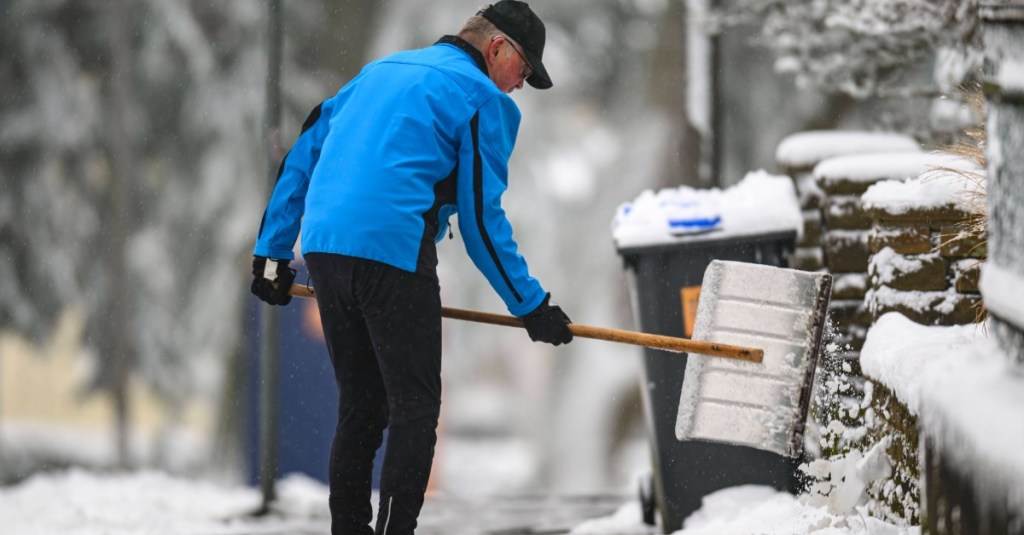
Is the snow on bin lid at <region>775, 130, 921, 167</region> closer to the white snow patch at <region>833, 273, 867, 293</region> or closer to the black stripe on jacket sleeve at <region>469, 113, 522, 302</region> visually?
the white snow patch at <region>833, 273, 867, 293</region>

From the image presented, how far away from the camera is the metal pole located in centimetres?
675

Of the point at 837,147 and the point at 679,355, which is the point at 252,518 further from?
the point at 837,147

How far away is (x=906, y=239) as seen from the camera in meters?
4.84

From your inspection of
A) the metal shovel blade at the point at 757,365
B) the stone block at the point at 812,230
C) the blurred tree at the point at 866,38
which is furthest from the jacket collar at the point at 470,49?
the blurred tree at the point at 866,38

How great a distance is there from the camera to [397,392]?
12.3ft

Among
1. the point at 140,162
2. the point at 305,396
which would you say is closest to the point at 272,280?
the point at 305,396

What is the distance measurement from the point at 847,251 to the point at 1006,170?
3163 mm

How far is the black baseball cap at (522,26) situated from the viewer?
158 inches

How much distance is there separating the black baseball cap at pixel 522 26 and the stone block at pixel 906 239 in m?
1.54

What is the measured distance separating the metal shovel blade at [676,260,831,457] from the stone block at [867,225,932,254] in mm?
671

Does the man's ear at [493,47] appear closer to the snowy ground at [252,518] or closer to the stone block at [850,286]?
the snowy ground at [252,518]

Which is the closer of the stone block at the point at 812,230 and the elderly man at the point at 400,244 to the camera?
the elderly man at the point at 400,244

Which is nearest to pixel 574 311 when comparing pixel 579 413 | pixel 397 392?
pixel 579 413

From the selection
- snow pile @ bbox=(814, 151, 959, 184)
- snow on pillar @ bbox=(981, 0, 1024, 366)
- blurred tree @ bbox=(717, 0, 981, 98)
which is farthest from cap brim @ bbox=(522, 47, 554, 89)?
blurred tree @ bbox=(717, 0, 981, 98)
